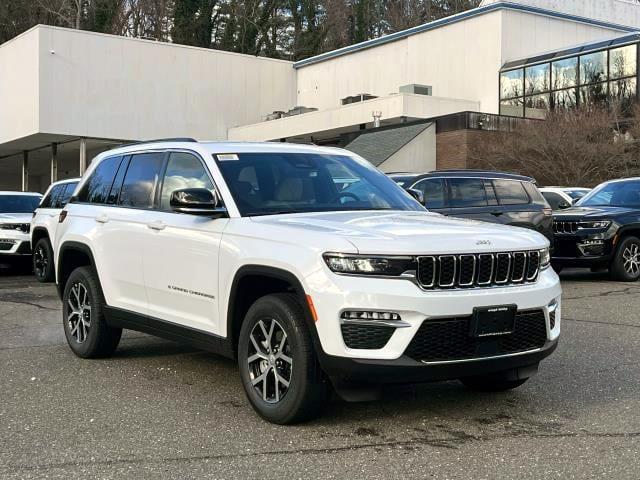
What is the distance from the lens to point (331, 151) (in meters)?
6.58

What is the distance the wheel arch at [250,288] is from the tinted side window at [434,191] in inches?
271

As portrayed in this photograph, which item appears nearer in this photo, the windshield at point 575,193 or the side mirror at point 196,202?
the side mirror at point 196,202

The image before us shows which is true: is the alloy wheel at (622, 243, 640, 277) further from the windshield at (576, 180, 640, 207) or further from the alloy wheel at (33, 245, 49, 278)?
the alloy wheel at (33, 245, 49, 278)

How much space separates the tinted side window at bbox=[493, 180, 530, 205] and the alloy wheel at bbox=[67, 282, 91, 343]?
7.24 meters

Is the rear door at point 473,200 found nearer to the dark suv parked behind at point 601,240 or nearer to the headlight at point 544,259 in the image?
the dark suv parked behind at point 601,240

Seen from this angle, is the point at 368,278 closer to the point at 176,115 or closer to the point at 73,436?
the point at 73,436

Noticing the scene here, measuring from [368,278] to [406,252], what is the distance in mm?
264

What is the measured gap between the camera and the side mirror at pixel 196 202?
17.8 feet

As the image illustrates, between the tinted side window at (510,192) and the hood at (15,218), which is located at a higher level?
the tinted side window at (510,192)

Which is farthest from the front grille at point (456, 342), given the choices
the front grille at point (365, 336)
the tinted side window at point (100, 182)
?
the tinted side window at point (100, 182)

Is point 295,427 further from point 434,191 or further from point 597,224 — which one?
point 597,224

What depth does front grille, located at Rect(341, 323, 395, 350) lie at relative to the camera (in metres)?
4.57

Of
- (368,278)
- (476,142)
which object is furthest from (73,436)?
(476,142)

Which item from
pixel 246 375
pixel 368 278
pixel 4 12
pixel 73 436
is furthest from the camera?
pixel 4 12
